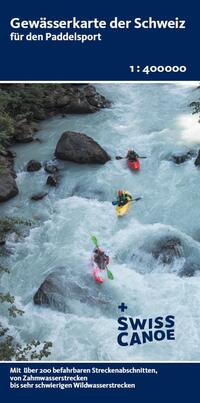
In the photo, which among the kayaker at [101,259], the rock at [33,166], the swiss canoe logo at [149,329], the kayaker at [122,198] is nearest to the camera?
the swiss canoe logo at [149,329]

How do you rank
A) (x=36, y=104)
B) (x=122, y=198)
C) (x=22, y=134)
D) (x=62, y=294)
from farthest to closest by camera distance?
(x=36, y=104)
(x=22, y=134)
(x=122, y=198)
(x=62, y=294)

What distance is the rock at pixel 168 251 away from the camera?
10.7 metres

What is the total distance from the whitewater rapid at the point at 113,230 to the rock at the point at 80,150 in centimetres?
23

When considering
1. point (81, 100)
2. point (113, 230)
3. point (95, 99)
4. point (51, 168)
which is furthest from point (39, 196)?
point (95, 99)

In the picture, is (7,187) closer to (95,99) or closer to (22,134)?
(22,134)

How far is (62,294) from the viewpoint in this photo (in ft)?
32.7

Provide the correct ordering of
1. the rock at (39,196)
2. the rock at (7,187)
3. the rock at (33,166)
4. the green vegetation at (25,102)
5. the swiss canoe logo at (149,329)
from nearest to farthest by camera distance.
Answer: the swiss canoe logo at (149,329) < the rock at (7,187) < the rock at (39,196) < the rock at (33,166) < the green vegetation at (25,102)

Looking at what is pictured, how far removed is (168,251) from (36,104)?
29.4 ft

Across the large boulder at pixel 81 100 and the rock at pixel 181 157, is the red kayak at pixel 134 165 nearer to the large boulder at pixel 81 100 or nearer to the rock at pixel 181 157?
the rock at pixel 181 157

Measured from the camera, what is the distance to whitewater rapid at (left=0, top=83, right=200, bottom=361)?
30.5 feet

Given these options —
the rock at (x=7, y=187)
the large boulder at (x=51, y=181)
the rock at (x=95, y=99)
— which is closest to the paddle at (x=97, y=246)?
the large boulder at (x=51, y=181)

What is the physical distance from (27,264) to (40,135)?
254 inches

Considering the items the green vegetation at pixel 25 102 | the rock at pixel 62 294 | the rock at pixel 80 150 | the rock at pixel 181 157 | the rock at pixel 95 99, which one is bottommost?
the rock at pixel 62 294

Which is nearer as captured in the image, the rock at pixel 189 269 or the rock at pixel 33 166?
the rock at pixel 189 269
